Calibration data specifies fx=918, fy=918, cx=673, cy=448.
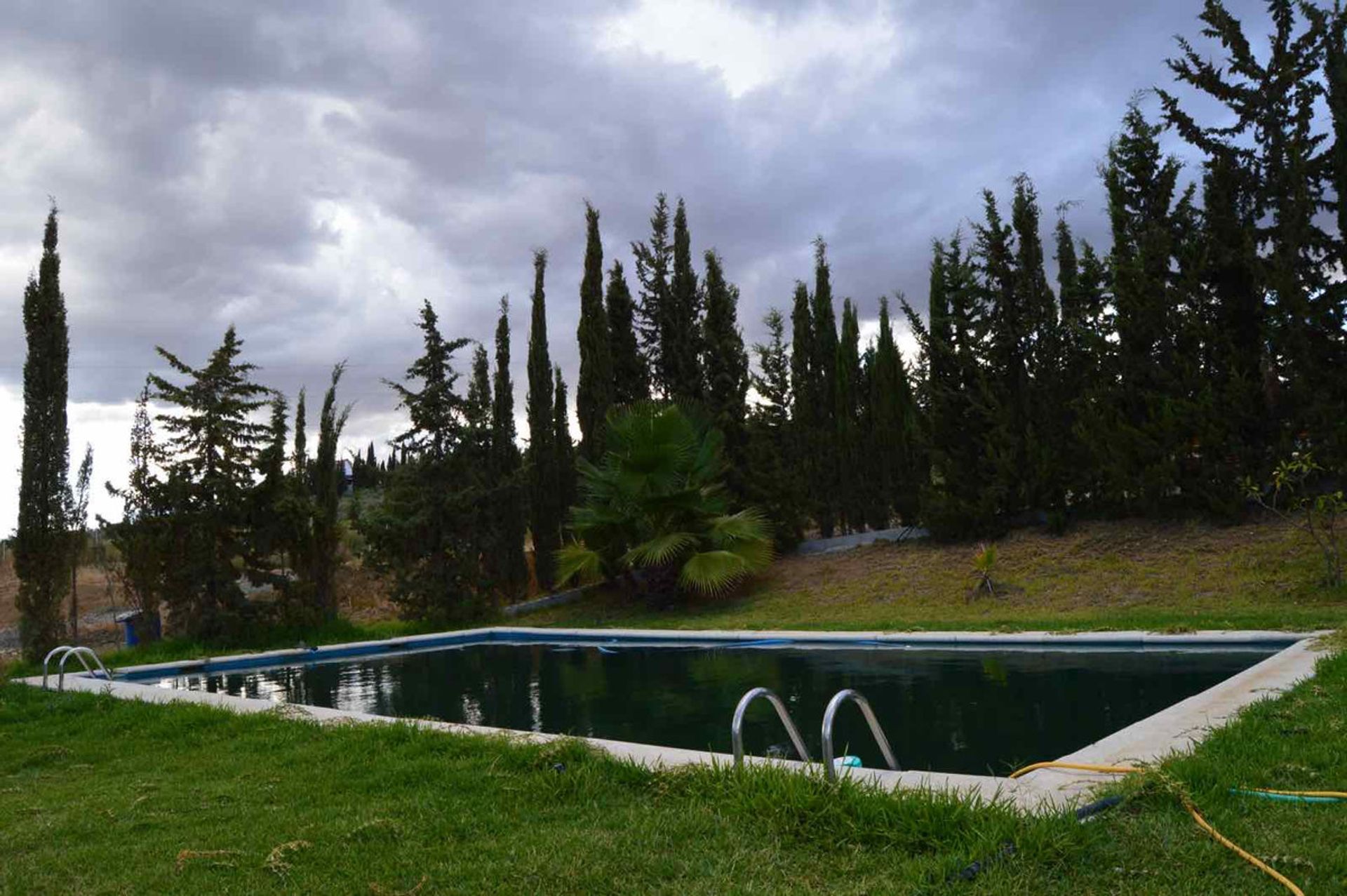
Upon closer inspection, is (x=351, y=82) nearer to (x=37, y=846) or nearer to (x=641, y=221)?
(x=37, y=846)

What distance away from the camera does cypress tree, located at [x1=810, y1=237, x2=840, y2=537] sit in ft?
60.2

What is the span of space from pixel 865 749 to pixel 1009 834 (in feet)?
10.6

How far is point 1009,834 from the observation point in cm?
296

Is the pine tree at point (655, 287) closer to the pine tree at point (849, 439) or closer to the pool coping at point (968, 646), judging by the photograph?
the pine tree at point (849, 439)

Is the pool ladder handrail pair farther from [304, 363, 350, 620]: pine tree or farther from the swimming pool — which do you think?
[304, 363, 350, 620]: pine tree

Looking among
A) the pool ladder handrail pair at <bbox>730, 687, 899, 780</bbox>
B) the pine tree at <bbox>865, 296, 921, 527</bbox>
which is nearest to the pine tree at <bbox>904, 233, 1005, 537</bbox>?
the pine tree at <bbox>865, 296, 921, 527</bbox>

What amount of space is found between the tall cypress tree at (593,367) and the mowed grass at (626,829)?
480 inches

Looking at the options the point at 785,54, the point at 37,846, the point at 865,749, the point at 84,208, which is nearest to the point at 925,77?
the point at 785,54

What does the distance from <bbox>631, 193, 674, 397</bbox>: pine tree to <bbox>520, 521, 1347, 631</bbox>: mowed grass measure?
4706 mm

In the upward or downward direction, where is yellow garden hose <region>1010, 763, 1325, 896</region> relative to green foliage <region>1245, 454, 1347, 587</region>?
downward

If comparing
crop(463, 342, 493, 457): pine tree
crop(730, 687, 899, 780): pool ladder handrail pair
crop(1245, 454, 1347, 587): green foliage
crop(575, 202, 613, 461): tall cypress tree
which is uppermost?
crop(575, 202, 613, 461): tall cypress tree

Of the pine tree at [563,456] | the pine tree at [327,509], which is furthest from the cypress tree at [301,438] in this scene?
the pine tree at [563,456]

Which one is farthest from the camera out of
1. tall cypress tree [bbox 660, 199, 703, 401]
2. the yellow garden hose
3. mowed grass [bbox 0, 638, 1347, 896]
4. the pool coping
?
tall cypress tree [bbox 660, 199, 703, 401]

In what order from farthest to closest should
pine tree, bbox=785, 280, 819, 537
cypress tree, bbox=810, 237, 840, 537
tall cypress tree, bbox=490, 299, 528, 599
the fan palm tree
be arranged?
pine tree, bbox=785, 280, 819, 537, cypress tree, bbox=810, 237, 840, 537, tall cypress tree, bbox=490, 299, 528, 599, the fan palm tree
